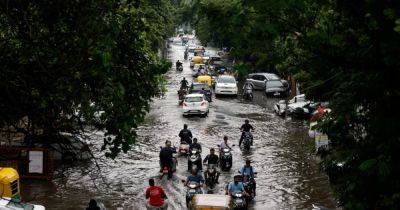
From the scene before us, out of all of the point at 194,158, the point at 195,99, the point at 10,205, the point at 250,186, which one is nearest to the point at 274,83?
the point at 195,99

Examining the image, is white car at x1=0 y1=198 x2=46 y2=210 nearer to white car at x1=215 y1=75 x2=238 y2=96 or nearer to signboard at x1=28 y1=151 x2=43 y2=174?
signboard at x1=28 y1=151 x2=43 y2=174

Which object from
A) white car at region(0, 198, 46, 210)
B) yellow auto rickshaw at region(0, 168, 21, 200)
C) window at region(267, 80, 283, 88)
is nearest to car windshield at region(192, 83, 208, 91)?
window at region(267, 80, 283, 88)

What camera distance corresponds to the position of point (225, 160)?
23.4 m

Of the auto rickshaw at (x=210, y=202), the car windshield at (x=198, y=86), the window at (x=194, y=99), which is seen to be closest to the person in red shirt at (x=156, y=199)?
the auto rickshaw at (x=210, y=202)

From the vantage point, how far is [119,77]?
48.8 ft

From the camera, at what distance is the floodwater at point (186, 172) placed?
19.5m

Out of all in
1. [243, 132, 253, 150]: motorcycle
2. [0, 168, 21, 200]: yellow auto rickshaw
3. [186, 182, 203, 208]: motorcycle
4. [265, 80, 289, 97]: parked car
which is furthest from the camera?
[265, 80, 289, 97]: parked car

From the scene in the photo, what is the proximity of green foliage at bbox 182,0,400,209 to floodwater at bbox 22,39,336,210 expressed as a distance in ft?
8.40

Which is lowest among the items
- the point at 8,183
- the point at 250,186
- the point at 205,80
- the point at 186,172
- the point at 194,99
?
the point at 186,172

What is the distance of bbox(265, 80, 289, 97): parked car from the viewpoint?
46969mm

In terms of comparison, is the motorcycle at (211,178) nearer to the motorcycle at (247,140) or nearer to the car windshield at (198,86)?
the motorcycle at (247,140)

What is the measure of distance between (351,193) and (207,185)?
11765 mm

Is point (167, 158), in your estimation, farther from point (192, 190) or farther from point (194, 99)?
point (194, 99)

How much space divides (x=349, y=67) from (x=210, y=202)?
23.3 feet
